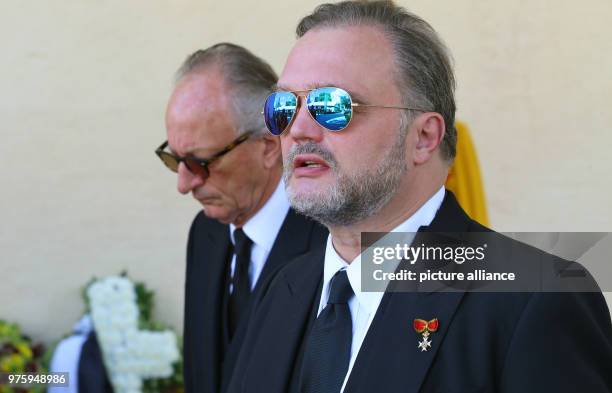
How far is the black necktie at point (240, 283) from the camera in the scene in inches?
130

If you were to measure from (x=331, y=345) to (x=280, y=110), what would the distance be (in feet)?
1.93

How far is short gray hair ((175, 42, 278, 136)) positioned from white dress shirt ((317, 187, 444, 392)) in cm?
118

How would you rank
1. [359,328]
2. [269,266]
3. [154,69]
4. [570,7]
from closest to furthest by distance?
1. [359,328]
2. [269,266]
3. [570,7]
4. [154,69]

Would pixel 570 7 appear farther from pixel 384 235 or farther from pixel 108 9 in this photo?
pixel 384 235

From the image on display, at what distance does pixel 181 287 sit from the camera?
5348 mm

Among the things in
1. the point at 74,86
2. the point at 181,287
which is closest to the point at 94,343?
the point at 181,287

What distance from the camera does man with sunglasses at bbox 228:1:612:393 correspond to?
194cm

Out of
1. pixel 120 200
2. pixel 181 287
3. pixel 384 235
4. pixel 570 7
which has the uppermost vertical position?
pixel 570 7

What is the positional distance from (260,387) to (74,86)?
3261 millimetres

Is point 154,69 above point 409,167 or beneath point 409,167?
above

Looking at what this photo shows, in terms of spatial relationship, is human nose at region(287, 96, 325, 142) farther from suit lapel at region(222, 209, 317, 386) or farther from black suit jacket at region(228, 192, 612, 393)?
suit lapel at region(222, 209, 317, 386)

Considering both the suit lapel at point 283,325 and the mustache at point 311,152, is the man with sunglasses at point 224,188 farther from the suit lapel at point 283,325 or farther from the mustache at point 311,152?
the mustache at point 311,152

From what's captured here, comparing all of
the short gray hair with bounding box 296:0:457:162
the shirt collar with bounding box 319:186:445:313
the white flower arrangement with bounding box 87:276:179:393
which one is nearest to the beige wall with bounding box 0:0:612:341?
the white flower arrangement with bounding box 87:276:179:393

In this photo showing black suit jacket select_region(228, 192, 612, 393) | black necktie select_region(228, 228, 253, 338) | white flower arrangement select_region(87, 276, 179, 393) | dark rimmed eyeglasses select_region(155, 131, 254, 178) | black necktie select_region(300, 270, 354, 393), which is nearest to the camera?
black suit jacket select_region(228, 192, 612, 393)
